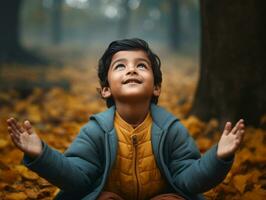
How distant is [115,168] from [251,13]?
2.39 metres

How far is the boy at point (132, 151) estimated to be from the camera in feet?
7.22

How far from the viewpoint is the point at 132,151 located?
2268mm

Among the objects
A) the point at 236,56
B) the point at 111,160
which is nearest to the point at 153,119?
the point at 111,160

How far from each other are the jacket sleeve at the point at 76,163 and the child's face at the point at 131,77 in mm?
268

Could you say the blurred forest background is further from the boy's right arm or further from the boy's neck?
the boy's neck

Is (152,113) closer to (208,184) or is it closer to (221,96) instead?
(208,184)

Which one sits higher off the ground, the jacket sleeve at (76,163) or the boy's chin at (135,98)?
the boy's chin at (135,98)

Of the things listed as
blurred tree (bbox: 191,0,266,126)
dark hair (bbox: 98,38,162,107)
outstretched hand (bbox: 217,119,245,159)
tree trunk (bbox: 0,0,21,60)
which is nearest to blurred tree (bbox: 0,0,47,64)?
tree trunk (bbox: 0,0,21,60)

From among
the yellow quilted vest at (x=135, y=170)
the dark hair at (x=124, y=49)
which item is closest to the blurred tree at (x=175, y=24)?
the dark hair at (x=124, y=49)

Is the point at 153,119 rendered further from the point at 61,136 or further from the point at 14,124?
the point at 61,136

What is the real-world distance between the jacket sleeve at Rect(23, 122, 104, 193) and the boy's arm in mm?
441

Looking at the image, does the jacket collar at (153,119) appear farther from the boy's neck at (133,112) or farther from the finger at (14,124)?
the finger at (14,124)

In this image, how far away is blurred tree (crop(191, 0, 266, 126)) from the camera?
3914 millimetres

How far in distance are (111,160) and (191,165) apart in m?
0.45
